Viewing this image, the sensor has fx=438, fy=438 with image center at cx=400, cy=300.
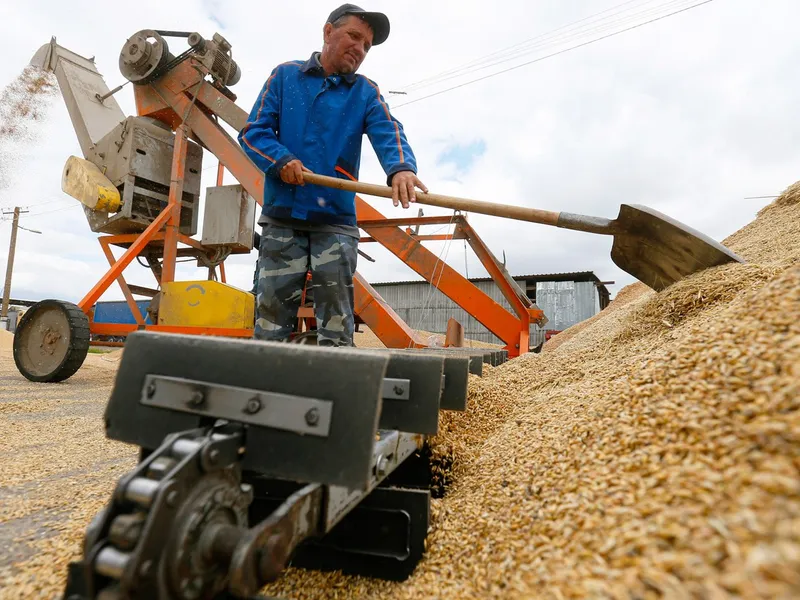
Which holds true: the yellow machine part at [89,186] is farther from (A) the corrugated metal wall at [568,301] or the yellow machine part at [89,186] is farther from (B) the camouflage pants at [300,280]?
(A) the corrugated metal wall at [568,301]

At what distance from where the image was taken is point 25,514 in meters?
1.44

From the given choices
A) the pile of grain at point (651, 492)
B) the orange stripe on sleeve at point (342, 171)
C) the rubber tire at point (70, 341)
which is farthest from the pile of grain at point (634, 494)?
the rubber tire at point (70, 341)

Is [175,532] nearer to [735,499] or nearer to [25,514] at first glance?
[735,499]

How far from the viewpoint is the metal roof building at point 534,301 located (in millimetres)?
15858

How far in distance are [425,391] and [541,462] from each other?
362 mm

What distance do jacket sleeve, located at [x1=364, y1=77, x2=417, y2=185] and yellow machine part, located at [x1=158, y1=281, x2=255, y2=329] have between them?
269 cm

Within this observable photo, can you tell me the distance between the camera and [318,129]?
2334 millimetres

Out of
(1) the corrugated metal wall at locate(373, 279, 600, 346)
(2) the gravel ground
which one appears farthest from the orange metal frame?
(1) the corrugated metal wall at locate(373, 279, 600, 346)

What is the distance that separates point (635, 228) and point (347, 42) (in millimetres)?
1836

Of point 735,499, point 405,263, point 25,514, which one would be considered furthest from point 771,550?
point 405,263

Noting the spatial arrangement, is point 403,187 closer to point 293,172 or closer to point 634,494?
point 293,172

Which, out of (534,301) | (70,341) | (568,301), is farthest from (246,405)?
(534,301)

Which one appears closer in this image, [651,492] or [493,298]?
[651,492]

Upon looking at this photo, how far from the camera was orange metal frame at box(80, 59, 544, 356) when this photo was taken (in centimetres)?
429
